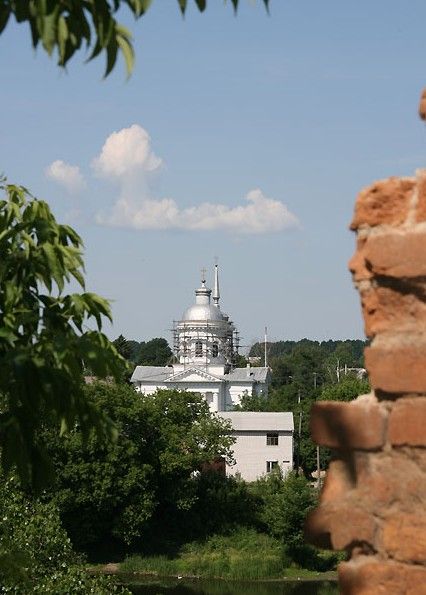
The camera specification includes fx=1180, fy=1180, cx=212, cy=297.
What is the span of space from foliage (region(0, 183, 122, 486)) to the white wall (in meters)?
53.7

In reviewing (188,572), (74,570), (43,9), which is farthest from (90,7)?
(188,572)

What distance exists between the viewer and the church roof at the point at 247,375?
87925 mm

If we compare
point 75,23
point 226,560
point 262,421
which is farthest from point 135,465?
point 75,23

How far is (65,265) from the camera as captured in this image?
204 inches

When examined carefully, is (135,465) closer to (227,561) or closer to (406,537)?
(227,561)

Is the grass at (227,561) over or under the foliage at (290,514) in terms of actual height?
under

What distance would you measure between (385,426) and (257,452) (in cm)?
5604

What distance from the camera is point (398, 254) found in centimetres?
342

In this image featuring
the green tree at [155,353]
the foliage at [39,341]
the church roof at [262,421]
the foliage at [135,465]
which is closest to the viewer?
the foliage at [39,341]

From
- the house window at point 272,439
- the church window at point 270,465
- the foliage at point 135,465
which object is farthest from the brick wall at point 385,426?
the house window at point 272,439

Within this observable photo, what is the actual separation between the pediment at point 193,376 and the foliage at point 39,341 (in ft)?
A: 260

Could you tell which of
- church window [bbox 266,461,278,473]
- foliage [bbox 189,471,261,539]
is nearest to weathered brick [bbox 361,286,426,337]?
foliage [bbox 189,471,261,539]

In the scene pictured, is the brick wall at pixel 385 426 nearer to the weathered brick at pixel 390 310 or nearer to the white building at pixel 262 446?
the weathered brick at pixel 390 310

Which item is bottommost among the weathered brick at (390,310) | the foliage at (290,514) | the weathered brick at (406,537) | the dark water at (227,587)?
the dark water at (227,587)
